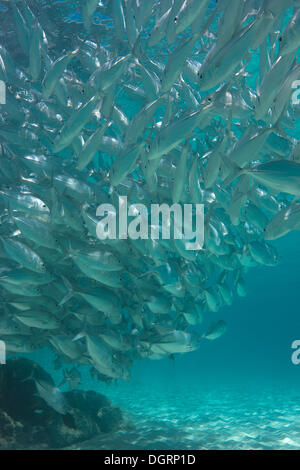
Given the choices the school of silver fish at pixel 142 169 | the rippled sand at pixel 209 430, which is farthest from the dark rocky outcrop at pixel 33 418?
the school of silver fish at pixel 142 169

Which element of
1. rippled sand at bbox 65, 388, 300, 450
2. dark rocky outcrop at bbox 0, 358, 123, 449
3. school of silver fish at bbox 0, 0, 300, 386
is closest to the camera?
school of silver fish at bbox 0, 0, 300, 386

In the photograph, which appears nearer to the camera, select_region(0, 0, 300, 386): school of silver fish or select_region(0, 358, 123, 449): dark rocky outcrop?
select_region(0, 0, 300, 386): school of silver fish

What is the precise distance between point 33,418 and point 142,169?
A: 6.79 metres

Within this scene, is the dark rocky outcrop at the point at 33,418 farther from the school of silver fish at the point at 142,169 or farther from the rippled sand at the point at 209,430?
the school of silver fish at the point at 142,169

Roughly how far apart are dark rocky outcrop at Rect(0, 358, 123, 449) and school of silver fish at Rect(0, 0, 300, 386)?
49.7 inches

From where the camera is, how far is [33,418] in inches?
320

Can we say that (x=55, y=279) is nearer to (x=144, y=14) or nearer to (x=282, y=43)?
(x=144, y=14)

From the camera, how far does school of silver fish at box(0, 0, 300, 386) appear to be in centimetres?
346

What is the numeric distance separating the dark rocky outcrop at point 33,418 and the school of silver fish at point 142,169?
49.7 inches

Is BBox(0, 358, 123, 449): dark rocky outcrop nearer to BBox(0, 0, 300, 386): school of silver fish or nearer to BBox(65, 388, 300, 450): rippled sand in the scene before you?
BBox(65, 388, 300, 450): rippled sand

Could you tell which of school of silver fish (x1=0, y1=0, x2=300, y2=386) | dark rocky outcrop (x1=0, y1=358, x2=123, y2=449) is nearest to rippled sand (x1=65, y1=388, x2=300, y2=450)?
dark rocky outcrop (x1=0, y1=358, x2=123, y2=449)

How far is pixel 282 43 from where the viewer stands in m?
3.01

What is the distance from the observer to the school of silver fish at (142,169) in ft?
11.4
